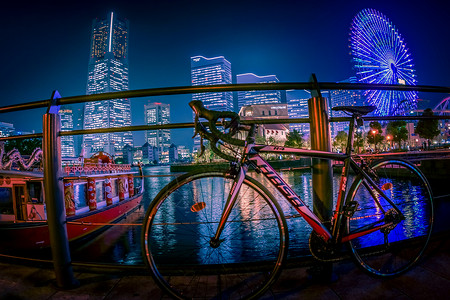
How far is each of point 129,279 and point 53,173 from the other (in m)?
1.02

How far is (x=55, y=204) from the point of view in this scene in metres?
1.88

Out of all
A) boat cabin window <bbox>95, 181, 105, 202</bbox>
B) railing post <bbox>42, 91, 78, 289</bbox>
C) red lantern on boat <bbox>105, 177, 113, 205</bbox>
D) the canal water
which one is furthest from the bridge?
red lantern on boat <bbox>105, 177, 113, 205</bbox>

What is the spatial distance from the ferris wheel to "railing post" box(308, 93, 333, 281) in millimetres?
25328

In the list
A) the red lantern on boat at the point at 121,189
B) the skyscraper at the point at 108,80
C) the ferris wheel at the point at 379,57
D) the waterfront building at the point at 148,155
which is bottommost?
the waterfront building at the point at 148,155

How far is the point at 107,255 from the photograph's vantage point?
7906mm

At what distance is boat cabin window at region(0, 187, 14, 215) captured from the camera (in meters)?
7.57

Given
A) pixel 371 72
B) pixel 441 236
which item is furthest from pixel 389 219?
pixel 371 72

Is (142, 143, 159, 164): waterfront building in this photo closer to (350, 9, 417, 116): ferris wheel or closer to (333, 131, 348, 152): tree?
(333, 131, 348, 152): tree

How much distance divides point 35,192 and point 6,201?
3.92ft

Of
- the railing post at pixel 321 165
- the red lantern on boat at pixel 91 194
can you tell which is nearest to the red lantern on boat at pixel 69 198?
the red lantern on boat at pixel 91 194

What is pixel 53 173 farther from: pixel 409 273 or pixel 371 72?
pixel 371 72

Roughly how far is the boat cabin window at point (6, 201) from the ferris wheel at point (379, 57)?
26.4 m

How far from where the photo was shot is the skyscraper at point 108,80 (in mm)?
150875

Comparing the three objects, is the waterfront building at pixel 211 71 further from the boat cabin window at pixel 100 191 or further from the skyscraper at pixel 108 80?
the boat cabin window at pixel 100 191
